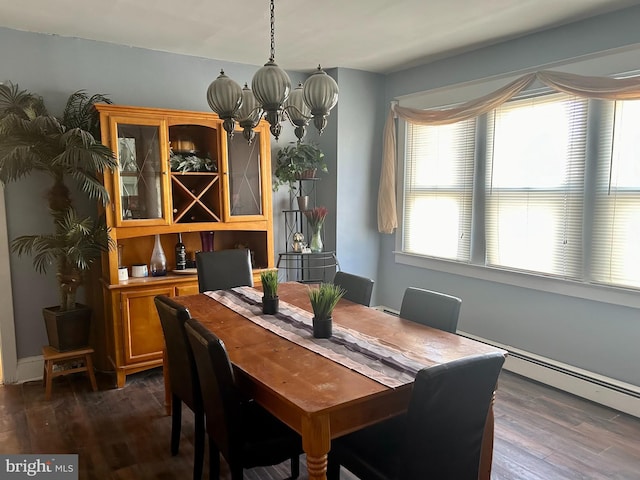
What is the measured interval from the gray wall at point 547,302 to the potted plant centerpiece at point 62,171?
9.37 feet

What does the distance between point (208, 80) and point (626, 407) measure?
3990mm

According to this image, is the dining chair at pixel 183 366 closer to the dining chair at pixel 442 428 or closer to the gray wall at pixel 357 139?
the dining chair at pixel 442 428

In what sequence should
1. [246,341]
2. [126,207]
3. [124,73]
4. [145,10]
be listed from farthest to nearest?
[124,73] → [126,207] → [145,10] → [246,341]

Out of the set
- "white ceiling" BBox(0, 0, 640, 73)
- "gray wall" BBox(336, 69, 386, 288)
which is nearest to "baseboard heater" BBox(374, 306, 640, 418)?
"gray wall" BBox(336, 69, 386, 288)

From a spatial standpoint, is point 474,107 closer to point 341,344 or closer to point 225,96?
point 225,96

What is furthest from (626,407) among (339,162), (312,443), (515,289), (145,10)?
(145,10)

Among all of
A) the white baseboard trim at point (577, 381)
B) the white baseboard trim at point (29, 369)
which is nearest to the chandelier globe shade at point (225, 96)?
the white baseboard trim at point (29, 369)

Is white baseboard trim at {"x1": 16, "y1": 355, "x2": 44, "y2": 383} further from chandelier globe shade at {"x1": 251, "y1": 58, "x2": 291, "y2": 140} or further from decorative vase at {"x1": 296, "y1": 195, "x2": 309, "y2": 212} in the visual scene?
chandelier globe shade at {"x1": 251, "y1": 58, "x2": 291, "y2": 140}

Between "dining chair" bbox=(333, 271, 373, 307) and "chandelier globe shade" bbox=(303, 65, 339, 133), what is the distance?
1098mm

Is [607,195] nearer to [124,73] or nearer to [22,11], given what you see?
[124,73]

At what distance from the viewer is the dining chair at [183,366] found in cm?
223

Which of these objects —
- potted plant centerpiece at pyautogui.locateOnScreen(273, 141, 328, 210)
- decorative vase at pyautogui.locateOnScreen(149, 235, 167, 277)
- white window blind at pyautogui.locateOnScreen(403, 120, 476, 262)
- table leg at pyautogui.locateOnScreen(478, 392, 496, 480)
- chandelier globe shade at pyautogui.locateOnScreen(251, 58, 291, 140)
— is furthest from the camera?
potted plant centerpiece at pyautogui.locateOnScreen(273, 141, 328, 210)

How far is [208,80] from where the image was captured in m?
4.08

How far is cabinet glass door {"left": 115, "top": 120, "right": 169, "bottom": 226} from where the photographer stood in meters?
3.43
